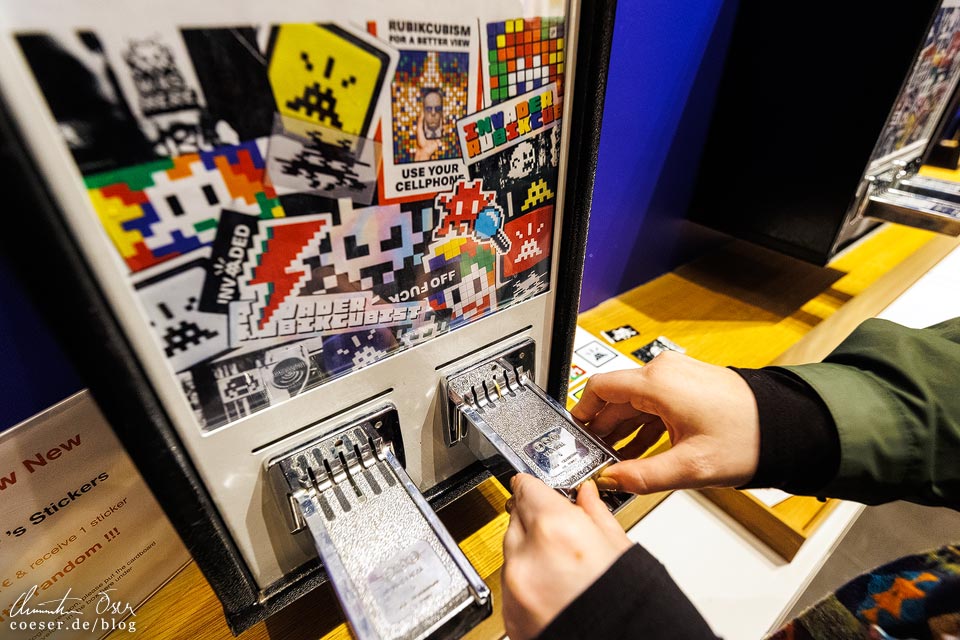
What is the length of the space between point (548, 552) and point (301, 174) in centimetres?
35

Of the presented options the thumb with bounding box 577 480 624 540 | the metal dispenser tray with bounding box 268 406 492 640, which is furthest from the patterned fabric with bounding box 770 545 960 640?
the metal dispenser tray with bounding box 268 406 492 640

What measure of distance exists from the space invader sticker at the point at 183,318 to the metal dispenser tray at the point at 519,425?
241 mm

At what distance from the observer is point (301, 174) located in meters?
0.35

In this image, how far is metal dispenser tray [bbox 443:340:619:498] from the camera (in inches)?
18.7

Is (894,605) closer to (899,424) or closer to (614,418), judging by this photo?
(899,424)

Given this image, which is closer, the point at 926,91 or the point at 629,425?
the point at 629,425

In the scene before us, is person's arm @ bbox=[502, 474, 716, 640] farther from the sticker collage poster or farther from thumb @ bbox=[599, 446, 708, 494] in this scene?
the sticker collage poster

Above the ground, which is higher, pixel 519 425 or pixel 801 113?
pixel 801 113

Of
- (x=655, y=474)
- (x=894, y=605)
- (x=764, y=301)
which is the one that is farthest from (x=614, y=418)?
(x=764, y=301)

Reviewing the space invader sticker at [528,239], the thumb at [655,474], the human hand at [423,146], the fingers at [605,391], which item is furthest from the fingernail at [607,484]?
the human hand at [423,146]

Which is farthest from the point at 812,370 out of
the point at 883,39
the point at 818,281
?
the point at 818,281

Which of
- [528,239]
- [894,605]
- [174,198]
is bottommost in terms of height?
[894,605]

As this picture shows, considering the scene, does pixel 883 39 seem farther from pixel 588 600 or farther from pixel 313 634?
pixel 313 634

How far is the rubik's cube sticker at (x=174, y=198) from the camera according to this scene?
29cm
